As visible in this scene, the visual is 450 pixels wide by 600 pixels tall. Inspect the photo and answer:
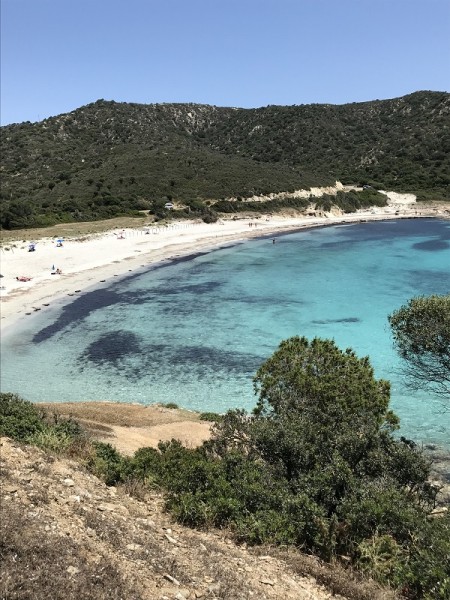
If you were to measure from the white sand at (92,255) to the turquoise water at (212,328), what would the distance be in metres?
2.58

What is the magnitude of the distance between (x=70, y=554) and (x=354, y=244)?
8175 centimetres

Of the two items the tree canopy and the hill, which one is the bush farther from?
the hill

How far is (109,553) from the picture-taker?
723 centimetres

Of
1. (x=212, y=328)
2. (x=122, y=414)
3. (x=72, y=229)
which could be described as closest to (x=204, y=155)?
(x=72, y=229)

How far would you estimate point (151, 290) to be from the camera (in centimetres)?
4994

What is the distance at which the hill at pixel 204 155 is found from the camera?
97.2m

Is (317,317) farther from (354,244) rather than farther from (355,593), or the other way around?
(354,244)

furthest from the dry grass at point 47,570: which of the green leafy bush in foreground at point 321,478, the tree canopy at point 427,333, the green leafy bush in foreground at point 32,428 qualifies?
the tree canopy at point 427,333

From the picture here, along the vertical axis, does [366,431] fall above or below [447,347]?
below

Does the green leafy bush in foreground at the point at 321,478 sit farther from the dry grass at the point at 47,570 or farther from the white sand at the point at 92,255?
the white sand at the point at 92,255

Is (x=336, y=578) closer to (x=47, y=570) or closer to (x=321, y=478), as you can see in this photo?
(x=321, y=478)

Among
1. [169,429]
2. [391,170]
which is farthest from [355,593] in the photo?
[391,170]

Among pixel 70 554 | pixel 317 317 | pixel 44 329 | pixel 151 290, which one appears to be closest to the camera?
pixel 70 554

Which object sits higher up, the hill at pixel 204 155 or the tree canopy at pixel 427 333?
the hill at pixel 204 155
